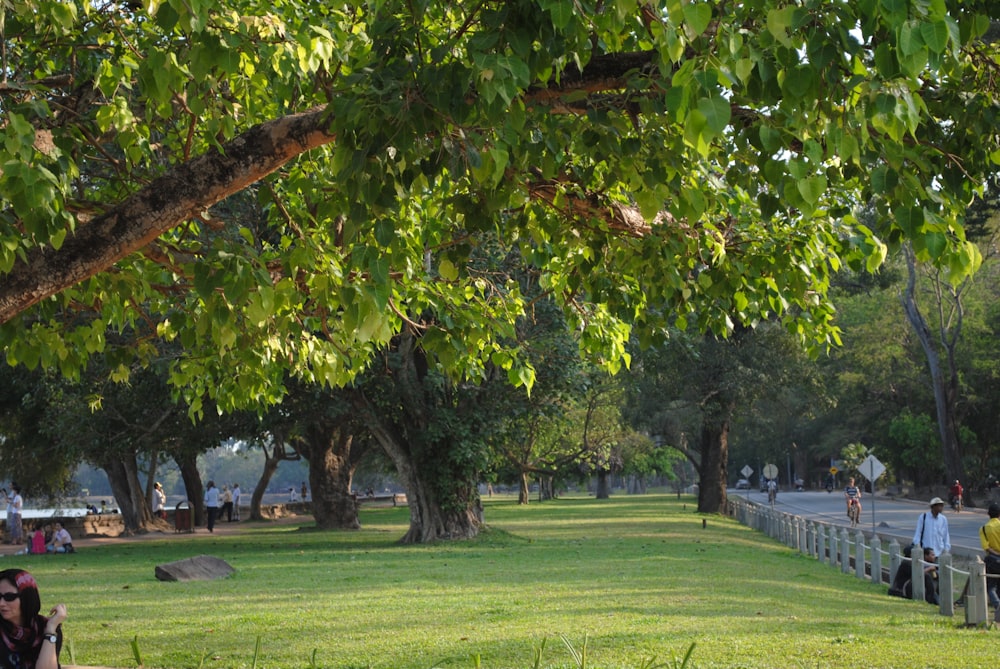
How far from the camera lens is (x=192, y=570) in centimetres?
1830

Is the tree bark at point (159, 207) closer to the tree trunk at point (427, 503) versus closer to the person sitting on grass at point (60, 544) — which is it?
the tree trunk at point (427, 503)

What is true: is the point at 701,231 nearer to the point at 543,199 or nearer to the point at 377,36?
the point at 543,199

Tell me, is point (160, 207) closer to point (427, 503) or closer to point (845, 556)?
point (845, 556)

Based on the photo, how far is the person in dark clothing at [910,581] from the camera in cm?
1653

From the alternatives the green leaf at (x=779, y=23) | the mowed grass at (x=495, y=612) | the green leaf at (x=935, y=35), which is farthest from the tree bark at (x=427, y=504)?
the green leaf at (x=935, y=35)

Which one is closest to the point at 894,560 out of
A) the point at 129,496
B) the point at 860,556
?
the point at 860,556

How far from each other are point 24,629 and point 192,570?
12.4 m

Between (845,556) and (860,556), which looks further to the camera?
(845,556)

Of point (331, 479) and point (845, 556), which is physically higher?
point (331, 479)

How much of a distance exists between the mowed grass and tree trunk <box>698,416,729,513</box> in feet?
73.0

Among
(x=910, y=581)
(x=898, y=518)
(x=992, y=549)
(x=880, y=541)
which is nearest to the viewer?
(x=992, y=549)

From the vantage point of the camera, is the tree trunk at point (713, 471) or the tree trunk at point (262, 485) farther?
the tree trunk at point (262, 485)

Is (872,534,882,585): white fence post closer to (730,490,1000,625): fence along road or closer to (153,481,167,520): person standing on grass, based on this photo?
(730,490,1000,625): fence along road

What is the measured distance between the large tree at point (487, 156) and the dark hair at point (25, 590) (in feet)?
5.16
